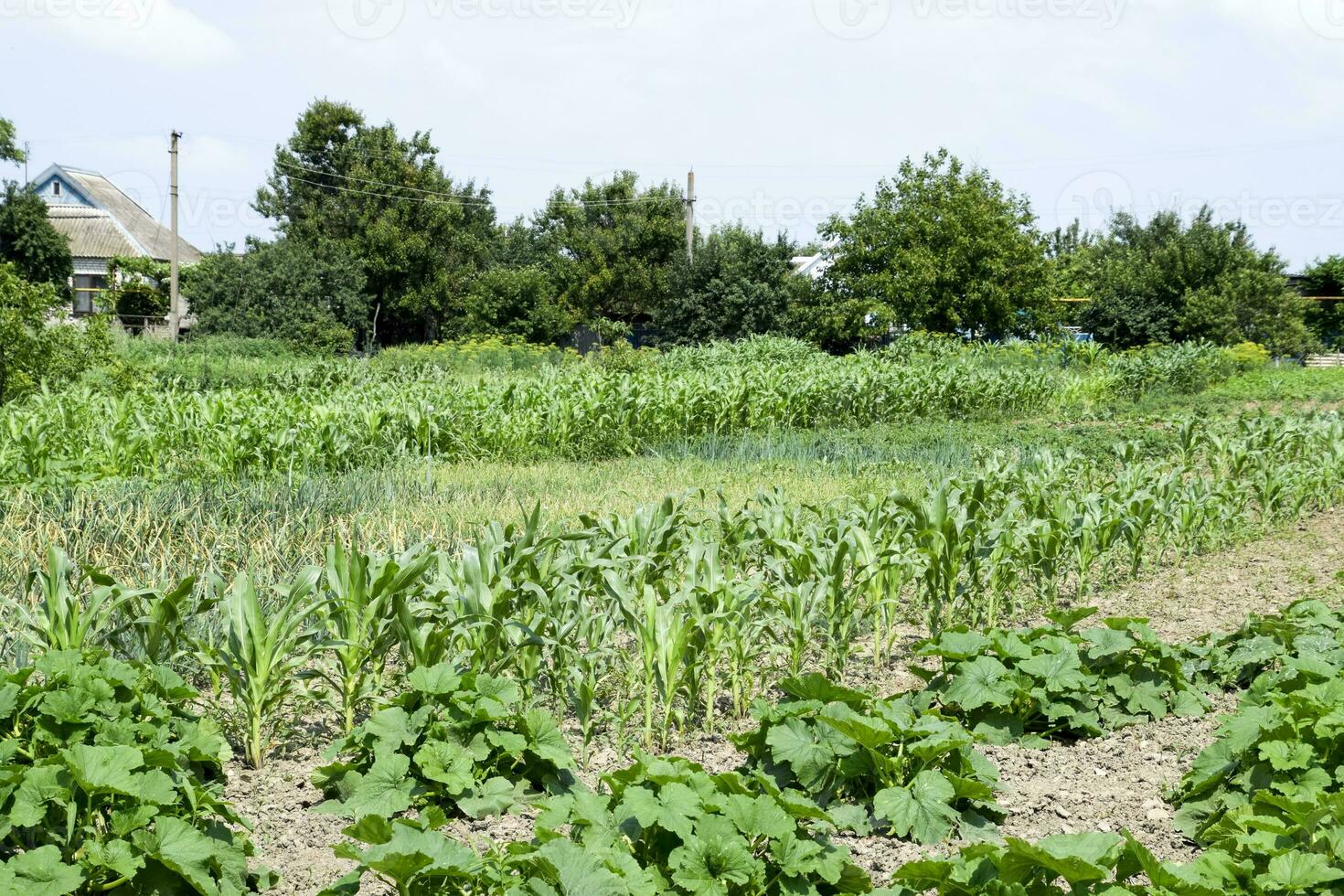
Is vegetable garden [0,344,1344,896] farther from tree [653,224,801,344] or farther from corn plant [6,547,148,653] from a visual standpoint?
tree [653,224,801,344]

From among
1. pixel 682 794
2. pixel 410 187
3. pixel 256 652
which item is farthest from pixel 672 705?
pixel 410 187

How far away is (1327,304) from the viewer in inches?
1549

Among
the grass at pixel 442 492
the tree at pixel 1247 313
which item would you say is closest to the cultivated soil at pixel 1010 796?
the grass at pixel 442 492

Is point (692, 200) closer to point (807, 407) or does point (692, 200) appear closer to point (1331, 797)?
point (807, 407)

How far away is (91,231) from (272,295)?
18.3 metres

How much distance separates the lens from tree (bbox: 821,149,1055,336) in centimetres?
3047

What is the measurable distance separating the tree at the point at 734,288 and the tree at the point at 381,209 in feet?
32.1

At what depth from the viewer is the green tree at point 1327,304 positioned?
38.3m

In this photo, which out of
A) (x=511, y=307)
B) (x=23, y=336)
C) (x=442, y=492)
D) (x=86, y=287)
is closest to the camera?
(x=442, y=492)

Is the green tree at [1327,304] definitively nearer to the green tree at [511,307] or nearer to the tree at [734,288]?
the tree at [734,288]

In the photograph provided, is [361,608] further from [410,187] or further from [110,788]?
[410,187]

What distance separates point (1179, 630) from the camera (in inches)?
236

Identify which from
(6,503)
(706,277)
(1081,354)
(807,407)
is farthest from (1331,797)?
(706,277)

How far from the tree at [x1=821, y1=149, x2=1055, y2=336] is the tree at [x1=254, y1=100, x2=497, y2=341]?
49.1 ft
